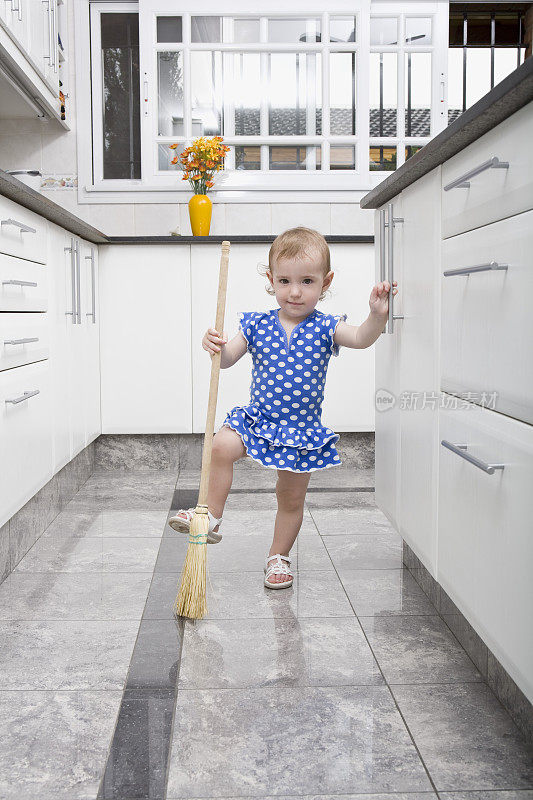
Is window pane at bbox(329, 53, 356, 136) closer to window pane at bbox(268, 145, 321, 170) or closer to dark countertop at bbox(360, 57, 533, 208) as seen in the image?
window pane at bbox(268, 145, 321, 170)

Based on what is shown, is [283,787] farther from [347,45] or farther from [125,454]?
[347,45]

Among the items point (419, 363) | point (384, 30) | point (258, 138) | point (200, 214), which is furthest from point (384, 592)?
point (384, 30)

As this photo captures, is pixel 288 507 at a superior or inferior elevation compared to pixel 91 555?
superior

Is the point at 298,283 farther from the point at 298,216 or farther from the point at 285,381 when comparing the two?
the point at 298,216

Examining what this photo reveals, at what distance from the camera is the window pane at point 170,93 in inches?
163

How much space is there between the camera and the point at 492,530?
1.28 m

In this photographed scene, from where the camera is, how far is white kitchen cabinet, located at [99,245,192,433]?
347 centimetres

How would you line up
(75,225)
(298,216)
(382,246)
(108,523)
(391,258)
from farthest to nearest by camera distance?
(298,216)
(75,225)
(108,523)
(382,246)
(391,258)

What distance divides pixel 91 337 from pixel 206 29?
179 centimetres

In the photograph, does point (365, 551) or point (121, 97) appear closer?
point (365, 551)

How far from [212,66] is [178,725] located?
351 cm

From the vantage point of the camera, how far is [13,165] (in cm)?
405

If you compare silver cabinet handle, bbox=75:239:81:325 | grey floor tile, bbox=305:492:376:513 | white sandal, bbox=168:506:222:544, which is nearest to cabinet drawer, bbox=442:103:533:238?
white sandal, bbox=168:506:222:544

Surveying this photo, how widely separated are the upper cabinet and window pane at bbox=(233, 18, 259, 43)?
2.59ft
